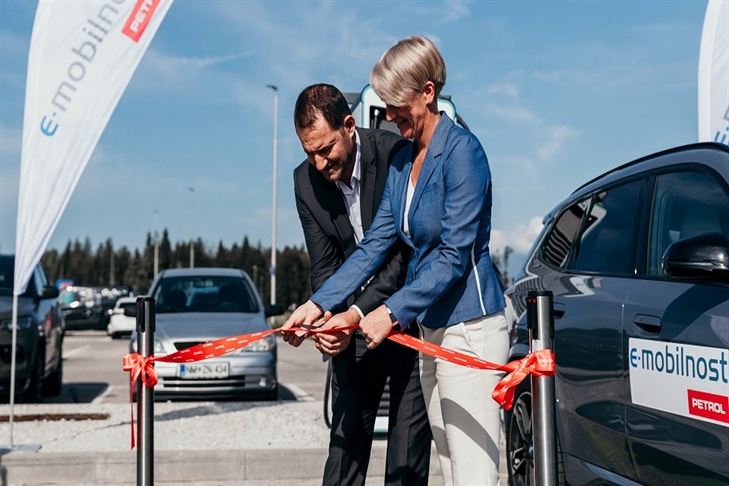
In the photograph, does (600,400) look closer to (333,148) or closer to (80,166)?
(333,148)

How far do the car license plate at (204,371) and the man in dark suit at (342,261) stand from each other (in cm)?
615

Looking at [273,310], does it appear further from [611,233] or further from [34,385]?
[611,233]

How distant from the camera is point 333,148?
3469mm

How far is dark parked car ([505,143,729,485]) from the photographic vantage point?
10.5ft

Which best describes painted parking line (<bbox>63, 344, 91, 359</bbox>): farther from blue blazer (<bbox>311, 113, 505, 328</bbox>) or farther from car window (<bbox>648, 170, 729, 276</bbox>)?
blue blazer (<bbox>311, 113, 505, 328</bbox>)

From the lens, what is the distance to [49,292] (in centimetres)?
1058

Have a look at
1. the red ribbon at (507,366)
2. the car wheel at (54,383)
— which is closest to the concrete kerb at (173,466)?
the red ribbon at (507,366)

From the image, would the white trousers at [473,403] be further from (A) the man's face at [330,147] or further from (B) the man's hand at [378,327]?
(A) the man's face at [330,147]

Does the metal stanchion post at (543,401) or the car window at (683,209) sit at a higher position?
the car window at (683,209)

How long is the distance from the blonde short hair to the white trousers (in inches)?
31.9

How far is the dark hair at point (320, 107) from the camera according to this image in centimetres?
342

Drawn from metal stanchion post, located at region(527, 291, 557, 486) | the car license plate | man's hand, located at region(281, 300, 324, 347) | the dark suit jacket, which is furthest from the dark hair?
the car license plate

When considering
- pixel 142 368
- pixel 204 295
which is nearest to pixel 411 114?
pixel 142 368

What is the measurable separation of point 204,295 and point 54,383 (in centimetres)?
252
